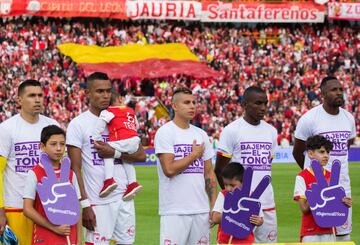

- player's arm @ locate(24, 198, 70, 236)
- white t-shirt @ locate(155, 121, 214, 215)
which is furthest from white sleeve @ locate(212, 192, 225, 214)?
player's arm @ locate(24, 198, 70, 236)

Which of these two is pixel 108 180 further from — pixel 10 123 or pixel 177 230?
pixel 10 123

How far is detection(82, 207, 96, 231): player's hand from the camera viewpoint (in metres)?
9.70

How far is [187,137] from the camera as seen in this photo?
10.1 meters

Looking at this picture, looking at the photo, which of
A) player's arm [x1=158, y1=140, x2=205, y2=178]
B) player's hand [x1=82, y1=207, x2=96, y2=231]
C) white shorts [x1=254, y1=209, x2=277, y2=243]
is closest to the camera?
player's hand [x1=82, y1=207, x2=96, y2=231]

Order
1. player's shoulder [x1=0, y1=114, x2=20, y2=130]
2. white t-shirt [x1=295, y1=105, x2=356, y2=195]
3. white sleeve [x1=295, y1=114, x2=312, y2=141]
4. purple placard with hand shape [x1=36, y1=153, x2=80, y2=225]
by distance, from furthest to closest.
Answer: white sleeve [x1=295, y1=114, x2=312, y2=141] < white t-shirt [x1=295, y1=105, x2=356, y2=195] < player's shoulder [x1=0, y1=114, x2=20, y2=130] < purple placard with hand shape [x1=36, y1=153, x2=80, y2=225]

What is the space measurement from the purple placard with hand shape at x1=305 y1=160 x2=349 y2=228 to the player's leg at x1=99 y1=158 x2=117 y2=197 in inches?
74.6

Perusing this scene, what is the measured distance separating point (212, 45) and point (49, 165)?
41692 mm

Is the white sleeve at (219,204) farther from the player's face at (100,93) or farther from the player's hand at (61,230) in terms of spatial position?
the player's hand at (61,230)

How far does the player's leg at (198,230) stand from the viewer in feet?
33.3

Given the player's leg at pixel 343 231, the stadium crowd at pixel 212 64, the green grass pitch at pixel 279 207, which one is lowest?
the green grass pitch at pixel 279 207

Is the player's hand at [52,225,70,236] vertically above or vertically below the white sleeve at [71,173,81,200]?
below

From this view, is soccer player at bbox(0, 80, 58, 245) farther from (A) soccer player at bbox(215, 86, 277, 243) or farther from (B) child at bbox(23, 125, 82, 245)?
(A) soccer player at bbox(215, 86, 277, 243)

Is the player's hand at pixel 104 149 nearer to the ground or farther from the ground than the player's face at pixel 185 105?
nearer to the ground

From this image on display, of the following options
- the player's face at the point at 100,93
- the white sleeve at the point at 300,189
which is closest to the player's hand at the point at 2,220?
the player's face at the point at 100,93
